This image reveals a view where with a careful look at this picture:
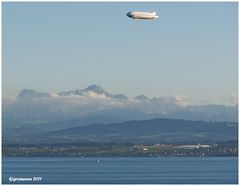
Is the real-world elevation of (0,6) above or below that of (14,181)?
above

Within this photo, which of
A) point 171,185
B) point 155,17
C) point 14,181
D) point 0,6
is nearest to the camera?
point 0,6

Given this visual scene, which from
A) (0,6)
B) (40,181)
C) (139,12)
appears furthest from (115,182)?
(0,6)

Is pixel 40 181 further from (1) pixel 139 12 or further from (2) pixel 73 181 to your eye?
(1) pixel 139 12

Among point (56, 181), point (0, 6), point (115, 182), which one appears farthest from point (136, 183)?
point (0, 6)

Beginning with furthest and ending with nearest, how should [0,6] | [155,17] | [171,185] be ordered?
[171,185], [155,17], [0,6]

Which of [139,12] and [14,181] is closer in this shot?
[139,12]

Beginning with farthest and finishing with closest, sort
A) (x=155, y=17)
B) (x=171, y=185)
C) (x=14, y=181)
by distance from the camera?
(x=14, y=181)
(x=171, y=185)
(x=155, y=17)

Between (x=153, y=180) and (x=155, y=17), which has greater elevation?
(x=155, y=17)

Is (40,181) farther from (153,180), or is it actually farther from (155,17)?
(155,17)

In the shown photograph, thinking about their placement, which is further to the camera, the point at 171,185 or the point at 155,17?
the point at 171,185
